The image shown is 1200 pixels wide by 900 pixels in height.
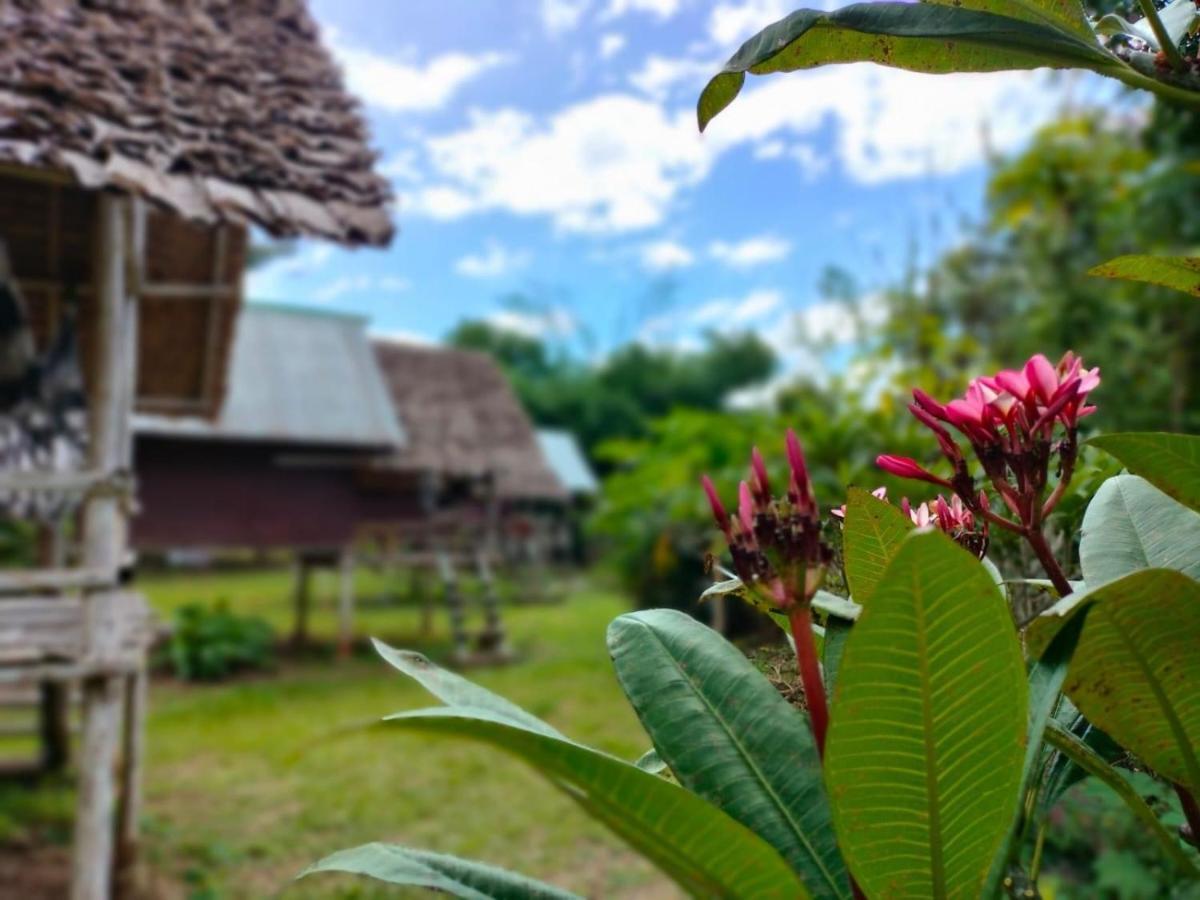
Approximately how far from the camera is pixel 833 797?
1.80 feet

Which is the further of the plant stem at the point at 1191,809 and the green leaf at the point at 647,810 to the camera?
the plant stem at the point at 1191,809

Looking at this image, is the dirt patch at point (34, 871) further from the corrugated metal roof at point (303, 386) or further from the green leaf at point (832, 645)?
the corrugated metal roof at point (303, 386)

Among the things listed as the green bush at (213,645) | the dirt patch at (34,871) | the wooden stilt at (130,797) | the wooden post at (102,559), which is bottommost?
the green bush at (213,645)

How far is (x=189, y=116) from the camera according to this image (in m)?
3.40

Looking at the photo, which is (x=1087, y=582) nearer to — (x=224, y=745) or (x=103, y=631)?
(x=103, y=631)

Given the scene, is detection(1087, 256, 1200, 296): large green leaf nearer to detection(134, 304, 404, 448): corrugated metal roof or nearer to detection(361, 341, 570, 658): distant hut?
detection(361, 341, 570, 658): distant hut

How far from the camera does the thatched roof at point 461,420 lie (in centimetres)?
1527

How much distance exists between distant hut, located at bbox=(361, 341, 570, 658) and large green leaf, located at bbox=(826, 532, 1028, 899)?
11022mm

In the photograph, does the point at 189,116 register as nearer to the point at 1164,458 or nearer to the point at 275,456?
the point at 1164,458

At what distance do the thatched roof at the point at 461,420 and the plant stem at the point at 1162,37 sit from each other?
13773mm

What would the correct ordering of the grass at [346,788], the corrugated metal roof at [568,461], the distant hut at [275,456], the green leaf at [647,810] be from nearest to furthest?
the green leaf at [647,810] → the grass at [346,788] → the distant hut at [275,456] → the corrugated metal roof at [568,461]

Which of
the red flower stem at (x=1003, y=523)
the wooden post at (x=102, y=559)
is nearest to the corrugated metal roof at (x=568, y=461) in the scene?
the wooden post at (x=102, y=559)

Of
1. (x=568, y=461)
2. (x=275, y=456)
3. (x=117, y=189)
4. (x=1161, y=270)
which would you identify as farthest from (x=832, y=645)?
(x=568, y=461)

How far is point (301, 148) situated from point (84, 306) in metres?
2.43
